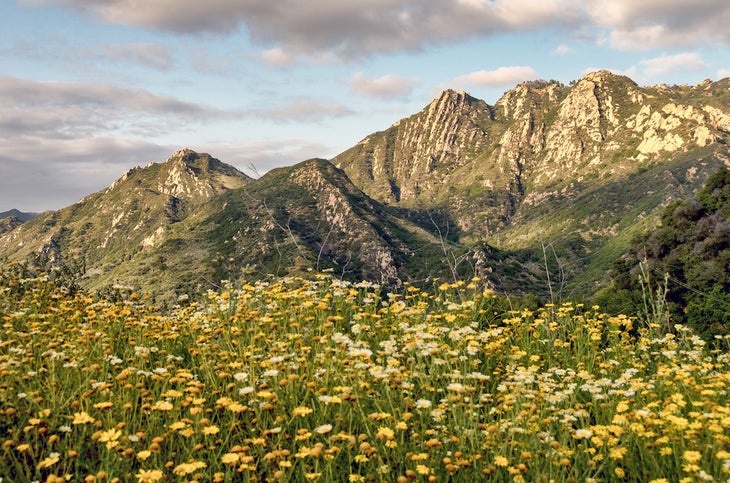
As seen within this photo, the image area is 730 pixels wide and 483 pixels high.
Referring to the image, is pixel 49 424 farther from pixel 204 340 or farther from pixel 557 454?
pixel 557 454

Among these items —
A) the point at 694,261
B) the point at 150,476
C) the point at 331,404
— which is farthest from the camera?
the point at 694,261

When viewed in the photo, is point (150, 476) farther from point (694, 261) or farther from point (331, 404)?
point (694, 261)

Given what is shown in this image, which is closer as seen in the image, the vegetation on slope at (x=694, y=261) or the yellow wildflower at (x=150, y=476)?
the yellow wildflower at (x=150, y=476)

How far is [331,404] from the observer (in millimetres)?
5719

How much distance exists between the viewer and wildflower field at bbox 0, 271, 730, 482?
455 cm

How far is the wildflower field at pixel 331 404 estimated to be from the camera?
14.9 feet

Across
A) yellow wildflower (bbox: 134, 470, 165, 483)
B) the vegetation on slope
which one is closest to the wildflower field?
yellow wildflower (bbox: 134, 470, 165, 483)

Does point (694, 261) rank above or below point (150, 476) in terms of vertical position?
below

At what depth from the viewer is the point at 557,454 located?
4.62m

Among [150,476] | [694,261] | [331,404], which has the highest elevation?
[150,476]

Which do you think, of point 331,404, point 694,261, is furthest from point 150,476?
point 694,261

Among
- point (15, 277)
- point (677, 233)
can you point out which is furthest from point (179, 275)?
point (15, 277)

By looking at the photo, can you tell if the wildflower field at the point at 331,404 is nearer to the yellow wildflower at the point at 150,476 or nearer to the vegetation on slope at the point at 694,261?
the yellow wildflower at the point at 150,476

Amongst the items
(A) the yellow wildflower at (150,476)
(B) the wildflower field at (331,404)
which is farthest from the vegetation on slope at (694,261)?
(A) the yellow wildflower at (150,476)
